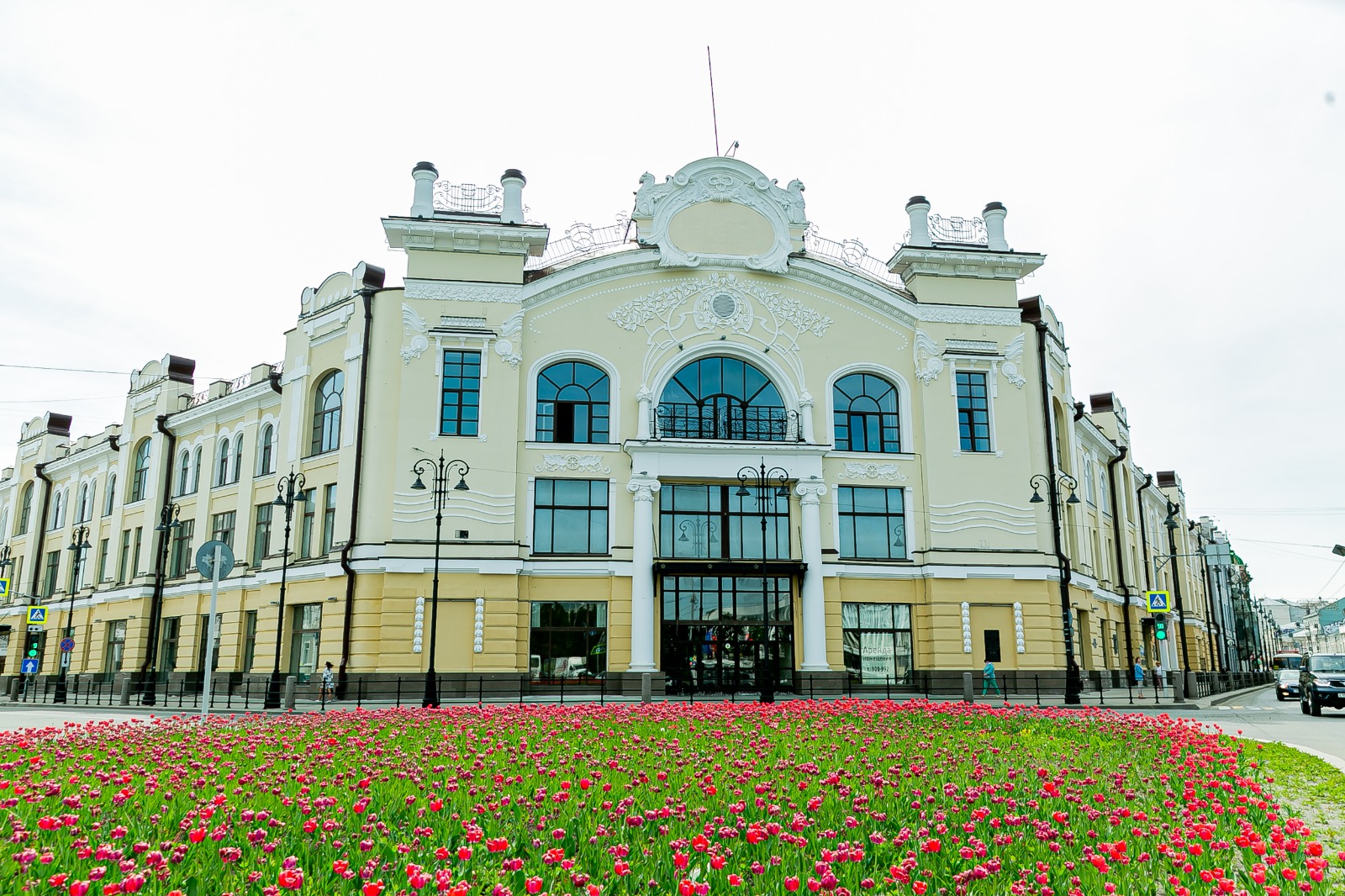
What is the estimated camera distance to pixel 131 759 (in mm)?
10180

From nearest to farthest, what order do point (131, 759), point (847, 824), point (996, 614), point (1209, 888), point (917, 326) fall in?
point (1209, 888)
point (847, 824)
point (131, 759)
point (996, 614)
point (917, 326)

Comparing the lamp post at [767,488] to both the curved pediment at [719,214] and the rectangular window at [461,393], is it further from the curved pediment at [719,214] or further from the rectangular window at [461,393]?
the rectangular window at [461,393]

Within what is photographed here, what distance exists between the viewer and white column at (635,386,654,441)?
3625 cm

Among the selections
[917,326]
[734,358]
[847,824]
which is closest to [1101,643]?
[917,326]

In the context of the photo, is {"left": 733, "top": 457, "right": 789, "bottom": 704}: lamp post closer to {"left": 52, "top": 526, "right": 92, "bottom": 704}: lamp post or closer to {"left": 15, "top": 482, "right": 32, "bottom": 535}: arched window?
{"left": 52, "top": 526, "right": 92, "bottom": 704}: lamp post

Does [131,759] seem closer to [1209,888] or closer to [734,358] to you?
[1209,888]

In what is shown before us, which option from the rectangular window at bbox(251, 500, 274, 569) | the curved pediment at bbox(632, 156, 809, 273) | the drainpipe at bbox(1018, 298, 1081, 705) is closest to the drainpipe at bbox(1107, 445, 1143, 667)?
the drainpipe at bbox(1018, 298, 1081, 705)

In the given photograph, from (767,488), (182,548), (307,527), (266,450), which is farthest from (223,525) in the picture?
(767,488)

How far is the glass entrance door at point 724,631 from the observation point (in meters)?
34.9

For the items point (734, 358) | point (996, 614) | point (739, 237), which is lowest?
point (996, 614)

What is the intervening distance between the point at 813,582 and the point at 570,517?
8.77m

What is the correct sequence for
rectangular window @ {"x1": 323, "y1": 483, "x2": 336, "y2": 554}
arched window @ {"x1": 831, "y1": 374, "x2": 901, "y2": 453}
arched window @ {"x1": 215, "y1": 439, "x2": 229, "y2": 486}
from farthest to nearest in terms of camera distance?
arched window @ {"x1": 215, "y1": 439, "x2": 229, "y2": 486} → arched window @ {"x1": 831, "y1": 374, "x2": 901, "y2": 453} → rectangular window @ {"x1": 323, "y1": 483, "x2": 336, "y2": 554}

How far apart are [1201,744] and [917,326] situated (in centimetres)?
2727

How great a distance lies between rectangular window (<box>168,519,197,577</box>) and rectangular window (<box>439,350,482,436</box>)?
16.2 m
